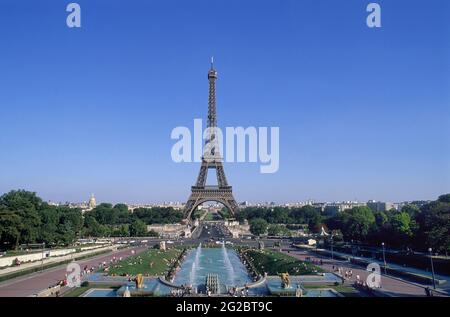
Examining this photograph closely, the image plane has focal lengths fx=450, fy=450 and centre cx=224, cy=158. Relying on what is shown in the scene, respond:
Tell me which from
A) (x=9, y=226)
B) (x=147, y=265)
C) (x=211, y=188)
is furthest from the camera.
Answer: (x=211, y=188)

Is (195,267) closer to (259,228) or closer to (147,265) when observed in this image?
(147,265)

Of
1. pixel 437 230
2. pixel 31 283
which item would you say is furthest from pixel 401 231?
pixel 31 283

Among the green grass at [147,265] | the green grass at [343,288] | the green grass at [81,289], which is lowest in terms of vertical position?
the green grass at [147,265]

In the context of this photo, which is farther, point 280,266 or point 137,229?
point 137,229

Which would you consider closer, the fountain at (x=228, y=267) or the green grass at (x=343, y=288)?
the green grass at (x=343, y=288)

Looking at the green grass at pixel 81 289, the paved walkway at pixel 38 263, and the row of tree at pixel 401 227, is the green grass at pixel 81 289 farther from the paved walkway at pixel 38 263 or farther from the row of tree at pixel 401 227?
the row of tree at pixel 401 227

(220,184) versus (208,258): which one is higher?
(220,184)

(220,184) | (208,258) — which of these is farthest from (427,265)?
(220,184)

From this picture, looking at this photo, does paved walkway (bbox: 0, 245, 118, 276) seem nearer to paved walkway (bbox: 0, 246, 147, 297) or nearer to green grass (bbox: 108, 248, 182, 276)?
paved walkway (bbox: 0, 246, 147, 297)

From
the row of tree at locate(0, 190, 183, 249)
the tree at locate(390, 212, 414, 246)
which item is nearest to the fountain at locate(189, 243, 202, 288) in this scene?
the row of tree at locate(0, 190, 183, 249)

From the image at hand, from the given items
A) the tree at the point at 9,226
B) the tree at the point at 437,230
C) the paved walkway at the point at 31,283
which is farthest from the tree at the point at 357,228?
the tree at the point at 9,226
